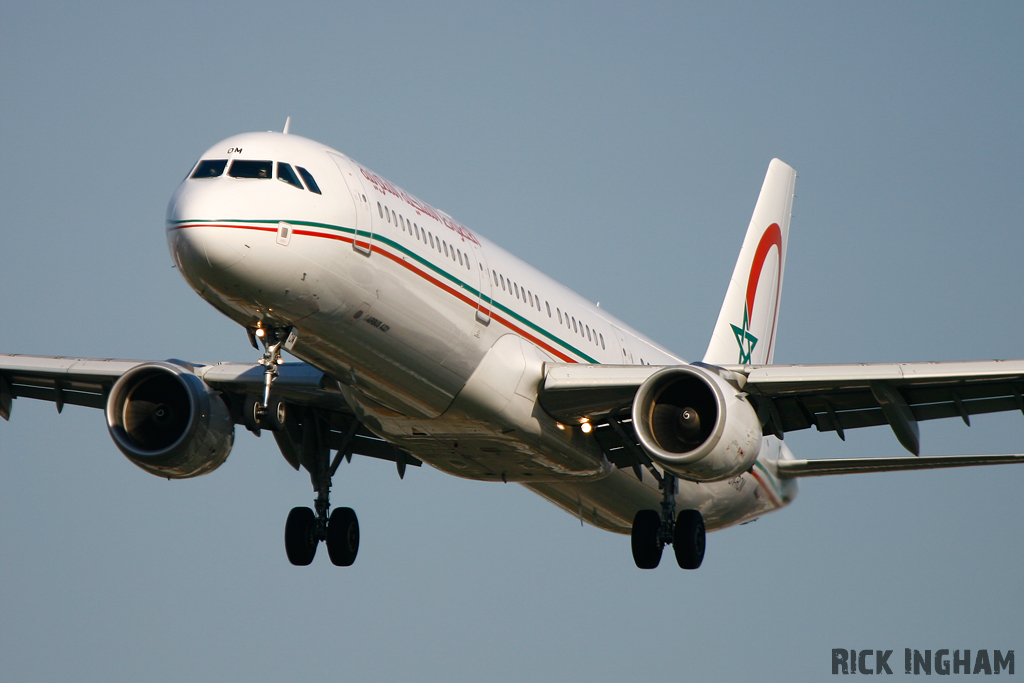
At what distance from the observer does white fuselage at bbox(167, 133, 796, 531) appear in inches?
731

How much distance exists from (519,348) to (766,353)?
17.1m

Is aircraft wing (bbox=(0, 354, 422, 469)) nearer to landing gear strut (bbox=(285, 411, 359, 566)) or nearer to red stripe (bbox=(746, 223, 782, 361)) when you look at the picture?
landing gear strut (bbox=(285, 411, 359, 566))

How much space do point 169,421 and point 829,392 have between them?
12557 millimetres

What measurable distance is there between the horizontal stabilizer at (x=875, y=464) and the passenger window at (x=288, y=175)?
13.1m

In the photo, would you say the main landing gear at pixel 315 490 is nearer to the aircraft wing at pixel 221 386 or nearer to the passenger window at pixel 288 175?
the aircraft wing at pixel 221 386

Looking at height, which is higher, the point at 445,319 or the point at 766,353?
the point at 766,353

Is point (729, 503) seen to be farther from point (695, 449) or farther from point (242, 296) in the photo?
point (242, 296)

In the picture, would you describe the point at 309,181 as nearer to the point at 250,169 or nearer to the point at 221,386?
the point at 250,169

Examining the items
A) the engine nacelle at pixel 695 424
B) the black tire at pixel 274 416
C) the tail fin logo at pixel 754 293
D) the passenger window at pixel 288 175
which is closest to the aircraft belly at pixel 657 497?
the engine nacelle at pixel 695 424

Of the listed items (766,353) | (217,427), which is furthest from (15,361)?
(766,353)

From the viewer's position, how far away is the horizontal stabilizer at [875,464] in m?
23.6

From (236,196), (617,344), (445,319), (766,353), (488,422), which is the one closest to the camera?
(236,196)

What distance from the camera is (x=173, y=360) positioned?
83.3 ft

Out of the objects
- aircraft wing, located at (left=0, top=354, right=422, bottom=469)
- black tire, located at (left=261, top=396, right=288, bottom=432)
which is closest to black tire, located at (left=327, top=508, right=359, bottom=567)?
aircraft wing, located at (left=0, top=354, right=422, bottom=469)
